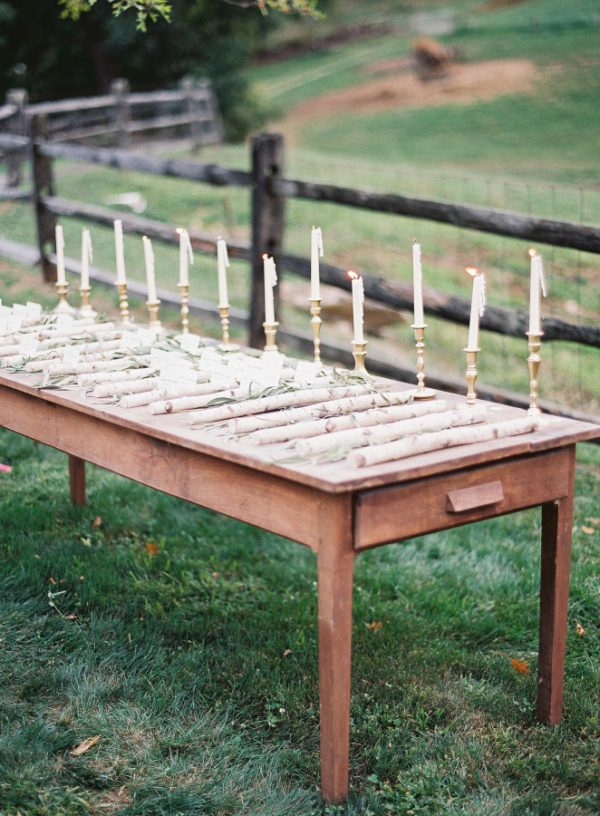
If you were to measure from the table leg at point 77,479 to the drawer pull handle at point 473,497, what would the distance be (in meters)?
2.38

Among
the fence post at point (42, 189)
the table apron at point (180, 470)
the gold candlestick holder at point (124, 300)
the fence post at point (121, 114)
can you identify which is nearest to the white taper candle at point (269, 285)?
the table apron at point (180, 470)

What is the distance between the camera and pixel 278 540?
4.53 meters

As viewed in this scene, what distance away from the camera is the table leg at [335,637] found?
244cm

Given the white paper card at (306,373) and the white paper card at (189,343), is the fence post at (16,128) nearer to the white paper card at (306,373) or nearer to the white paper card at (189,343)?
the white paper card at (189,343)

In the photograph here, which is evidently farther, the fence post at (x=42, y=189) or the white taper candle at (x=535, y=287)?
the fence post at (x=42, y=189)

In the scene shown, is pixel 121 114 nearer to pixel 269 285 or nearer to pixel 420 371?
pixel 269 285

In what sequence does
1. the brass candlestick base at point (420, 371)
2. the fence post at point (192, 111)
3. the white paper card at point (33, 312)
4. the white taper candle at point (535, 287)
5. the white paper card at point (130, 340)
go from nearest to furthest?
the white taper candle at point (535, 287) → the brass candlestick base at point (420, 371) → the white paper card at point (130, 340) → the white paper card at point (33, 312) → the fence post at point (192, 111)

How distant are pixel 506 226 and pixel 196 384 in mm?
2738

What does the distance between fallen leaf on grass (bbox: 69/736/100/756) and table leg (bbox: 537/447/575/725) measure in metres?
1.34

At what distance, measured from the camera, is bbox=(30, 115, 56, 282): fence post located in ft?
29.4

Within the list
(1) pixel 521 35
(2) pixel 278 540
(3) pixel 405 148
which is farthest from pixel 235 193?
(1) pixel 521 35

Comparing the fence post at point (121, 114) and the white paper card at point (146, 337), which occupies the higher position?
the fence post at point (121, 114)

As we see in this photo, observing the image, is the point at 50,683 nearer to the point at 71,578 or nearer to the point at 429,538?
the point at 71,578

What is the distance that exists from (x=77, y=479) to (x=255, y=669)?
161cm
